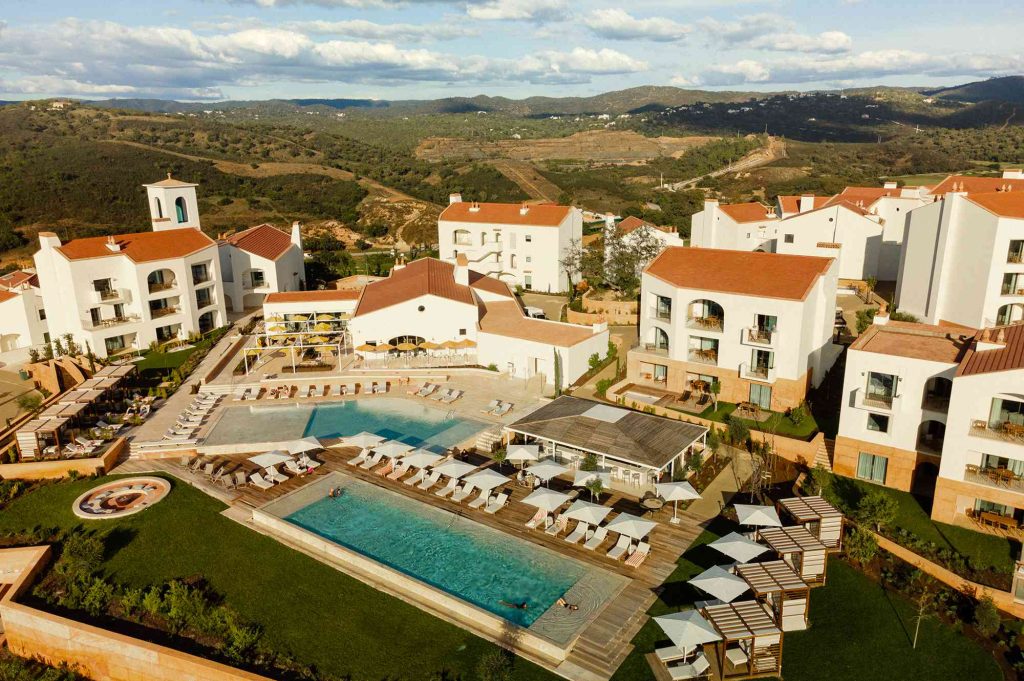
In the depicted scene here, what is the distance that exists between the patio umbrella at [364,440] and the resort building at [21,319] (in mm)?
28545

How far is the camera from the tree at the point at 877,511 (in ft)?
71.6

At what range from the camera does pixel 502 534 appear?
22797 mm

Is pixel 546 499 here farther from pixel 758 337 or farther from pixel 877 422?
pixel 758 337

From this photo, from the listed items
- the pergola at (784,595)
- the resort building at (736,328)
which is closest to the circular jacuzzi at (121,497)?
the pergola at (784,595)

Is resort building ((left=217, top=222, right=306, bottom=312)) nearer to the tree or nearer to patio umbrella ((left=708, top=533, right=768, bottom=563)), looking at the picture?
patio umbrella ((left=708, top=533, right=768, bottom=563))

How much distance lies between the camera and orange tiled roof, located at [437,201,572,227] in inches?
2141

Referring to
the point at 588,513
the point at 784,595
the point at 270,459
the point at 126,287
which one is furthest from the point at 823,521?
the point at 126,287

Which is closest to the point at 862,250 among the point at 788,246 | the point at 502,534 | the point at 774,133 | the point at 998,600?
the point at 788,246

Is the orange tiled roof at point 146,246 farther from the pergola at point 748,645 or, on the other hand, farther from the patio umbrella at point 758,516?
the pergola at point 748,645

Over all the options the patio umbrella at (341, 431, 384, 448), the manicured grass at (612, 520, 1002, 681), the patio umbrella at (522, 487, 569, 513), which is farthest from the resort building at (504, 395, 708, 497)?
the patio umbrella at (341, 431, 384, 448)

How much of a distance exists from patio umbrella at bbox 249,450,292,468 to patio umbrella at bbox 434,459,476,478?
648 cm

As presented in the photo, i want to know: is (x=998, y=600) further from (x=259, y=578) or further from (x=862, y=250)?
(x=862, y=250)

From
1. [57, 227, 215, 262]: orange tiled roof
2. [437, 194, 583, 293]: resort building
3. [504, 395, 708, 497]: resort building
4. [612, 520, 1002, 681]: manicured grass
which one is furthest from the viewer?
[437, 194, 583, 293]: resort building

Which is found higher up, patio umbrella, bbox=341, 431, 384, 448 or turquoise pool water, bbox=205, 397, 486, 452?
patio umbrella, bbox=341, 431, 384, 448
